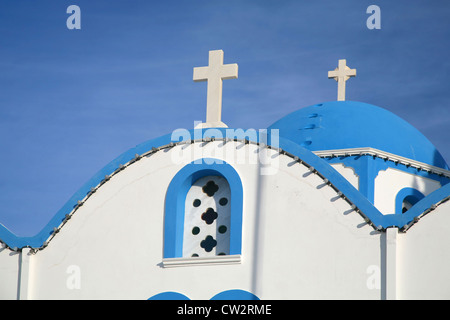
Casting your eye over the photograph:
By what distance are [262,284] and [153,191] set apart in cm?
266

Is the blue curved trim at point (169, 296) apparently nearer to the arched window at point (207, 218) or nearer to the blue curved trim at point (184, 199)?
the blue curved trim at point (184, 199)

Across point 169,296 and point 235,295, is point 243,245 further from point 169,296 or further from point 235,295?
point 169,296

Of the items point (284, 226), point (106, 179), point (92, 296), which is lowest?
point (92, 296)

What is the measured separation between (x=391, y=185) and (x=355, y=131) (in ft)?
4.44

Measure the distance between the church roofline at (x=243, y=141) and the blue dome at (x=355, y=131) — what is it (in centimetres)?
362

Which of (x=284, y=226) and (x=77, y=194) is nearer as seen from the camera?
(x=284, y=226)

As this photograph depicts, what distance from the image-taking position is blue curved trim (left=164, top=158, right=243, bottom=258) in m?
14.9

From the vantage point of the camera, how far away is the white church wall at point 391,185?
59.1ft

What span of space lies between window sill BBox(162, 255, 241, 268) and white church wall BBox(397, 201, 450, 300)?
106 inches

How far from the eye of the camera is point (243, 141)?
15.3 meters

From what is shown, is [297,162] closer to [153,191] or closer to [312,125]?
[153,191]

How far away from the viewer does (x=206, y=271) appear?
14.8 meters

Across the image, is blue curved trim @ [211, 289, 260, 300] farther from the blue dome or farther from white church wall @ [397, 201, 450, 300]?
the blue dome

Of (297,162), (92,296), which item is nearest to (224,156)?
(297,162)
